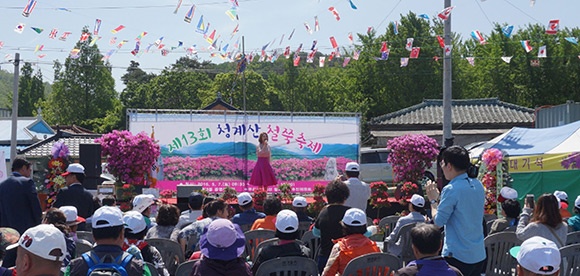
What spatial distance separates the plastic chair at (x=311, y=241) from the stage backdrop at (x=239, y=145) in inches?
371

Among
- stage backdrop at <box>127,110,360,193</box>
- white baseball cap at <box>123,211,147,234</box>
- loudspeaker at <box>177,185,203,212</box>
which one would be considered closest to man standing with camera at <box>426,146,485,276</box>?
white baseball cap at <box>123,211,147,234</box>

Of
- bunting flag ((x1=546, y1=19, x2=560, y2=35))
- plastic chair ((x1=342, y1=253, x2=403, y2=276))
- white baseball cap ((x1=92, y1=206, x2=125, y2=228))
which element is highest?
bunting flag ((x1=546, y1=19, x2=560, y2=35))

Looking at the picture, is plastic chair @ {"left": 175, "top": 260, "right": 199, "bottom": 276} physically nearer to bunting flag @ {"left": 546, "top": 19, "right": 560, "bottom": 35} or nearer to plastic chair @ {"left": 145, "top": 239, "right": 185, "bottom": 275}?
plastic chair @ {"left": 145, "top": 239, "right": 185, "bottom": 275}

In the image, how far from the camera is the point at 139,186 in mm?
13984

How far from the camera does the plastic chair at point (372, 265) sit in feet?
16.3

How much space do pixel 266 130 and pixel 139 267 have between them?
48.2 ft

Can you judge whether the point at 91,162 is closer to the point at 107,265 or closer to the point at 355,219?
the point at 355,219

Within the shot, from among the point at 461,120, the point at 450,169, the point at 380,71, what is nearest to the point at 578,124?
the point at 450,169

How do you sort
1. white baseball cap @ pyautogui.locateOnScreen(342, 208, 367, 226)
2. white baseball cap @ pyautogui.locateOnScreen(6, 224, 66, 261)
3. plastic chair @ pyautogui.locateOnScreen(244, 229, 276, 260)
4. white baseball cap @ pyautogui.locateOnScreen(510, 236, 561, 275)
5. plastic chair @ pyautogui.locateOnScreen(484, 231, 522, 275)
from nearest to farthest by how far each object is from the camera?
white baseball cap @ pyautogui.locateOnScreen(6, 224, 66, 261) → white baseball cap @ pyautogui.locateOnScreen(510, 236, 561, 275) → white baseball cap @ pyautogui.locateOnScreen(342, 208, 367, 226) → plastic chair @ pyautogui.locateOnScreen(484, 231, 522, 275) → plastic chair @ pyautogui.locateOnScreen(244, 229, 276, 260)

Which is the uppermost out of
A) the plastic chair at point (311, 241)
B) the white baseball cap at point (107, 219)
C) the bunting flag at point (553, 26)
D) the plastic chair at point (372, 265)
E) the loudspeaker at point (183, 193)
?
the bunting flag at point (553, 26)

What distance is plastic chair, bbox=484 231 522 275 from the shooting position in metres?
6.55

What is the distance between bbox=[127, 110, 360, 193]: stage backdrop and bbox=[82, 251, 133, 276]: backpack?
43.3ft

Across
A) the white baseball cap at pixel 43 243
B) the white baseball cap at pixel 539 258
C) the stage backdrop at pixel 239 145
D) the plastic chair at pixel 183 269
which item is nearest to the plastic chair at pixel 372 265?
the plastic chair at pixel 183 269

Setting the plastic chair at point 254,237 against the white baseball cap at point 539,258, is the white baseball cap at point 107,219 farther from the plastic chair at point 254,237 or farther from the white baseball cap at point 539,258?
the plastic chair at point 254,237
